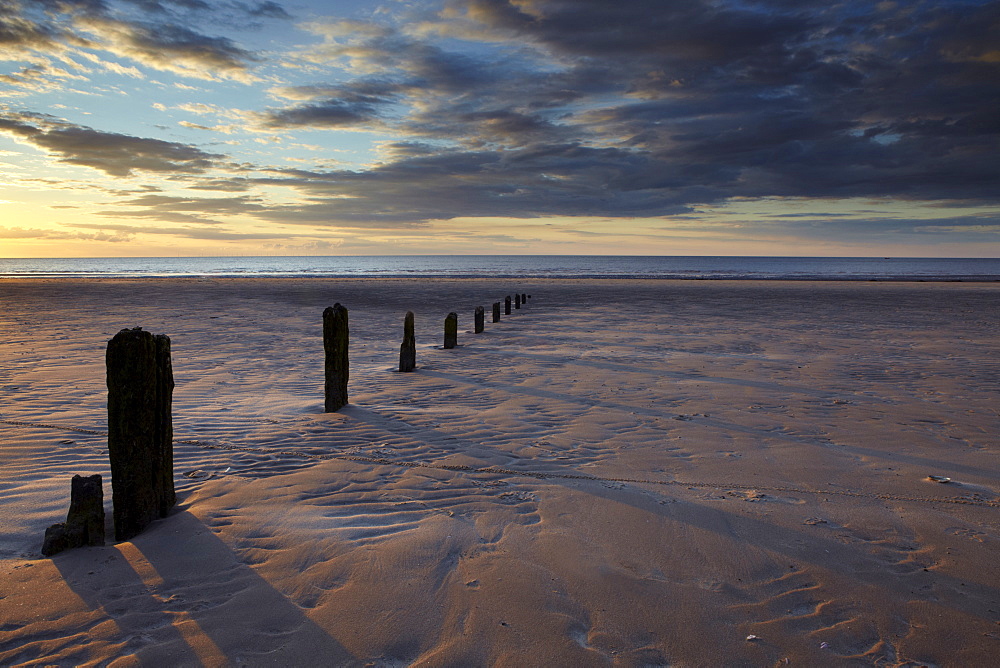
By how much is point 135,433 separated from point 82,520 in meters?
0.64

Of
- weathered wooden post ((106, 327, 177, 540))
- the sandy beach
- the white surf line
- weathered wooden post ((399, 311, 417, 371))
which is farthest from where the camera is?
weathered wooden post ((399, 311, 417, 371))

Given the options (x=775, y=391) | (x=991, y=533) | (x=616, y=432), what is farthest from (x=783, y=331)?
(x=991, y=533)

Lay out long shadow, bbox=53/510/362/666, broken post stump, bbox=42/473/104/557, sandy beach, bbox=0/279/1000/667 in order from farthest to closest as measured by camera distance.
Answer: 1. broken post stump, bbox=42/473/104/557
2. sandy beach, bbox=0/279/1000/667
3. long shadow, bbox=53/510/362/666

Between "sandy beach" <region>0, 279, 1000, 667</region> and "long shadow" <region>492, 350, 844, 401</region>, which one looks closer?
"sandy beach" <region>0, 279, 1000, 667</region>

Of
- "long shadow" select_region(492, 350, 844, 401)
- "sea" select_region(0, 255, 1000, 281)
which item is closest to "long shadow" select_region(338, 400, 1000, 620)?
"long shadow" select_region(492, 350, 844, 401)

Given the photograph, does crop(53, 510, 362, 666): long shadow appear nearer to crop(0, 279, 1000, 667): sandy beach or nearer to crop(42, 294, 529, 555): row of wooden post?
crop(0, 279, 1000, 667): sandy beach

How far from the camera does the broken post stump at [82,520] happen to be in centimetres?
370

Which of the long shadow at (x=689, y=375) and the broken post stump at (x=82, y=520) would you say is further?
the long shadow at (x=689, y=375)

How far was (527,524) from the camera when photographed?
4.18 metres

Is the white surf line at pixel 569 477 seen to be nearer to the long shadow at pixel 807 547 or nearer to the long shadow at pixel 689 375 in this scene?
the long shadow at pixel 807 547

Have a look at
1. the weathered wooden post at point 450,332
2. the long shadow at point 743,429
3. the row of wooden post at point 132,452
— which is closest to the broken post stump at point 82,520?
the row of wooden post at point 132,452

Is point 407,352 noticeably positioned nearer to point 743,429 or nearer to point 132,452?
Result: point 743,429

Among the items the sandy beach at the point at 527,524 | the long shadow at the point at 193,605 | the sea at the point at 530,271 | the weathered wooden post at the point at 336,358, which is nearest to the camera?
the long shadow at the point at 193,605

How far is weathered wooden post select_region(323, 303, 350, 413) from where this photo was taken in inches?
282
